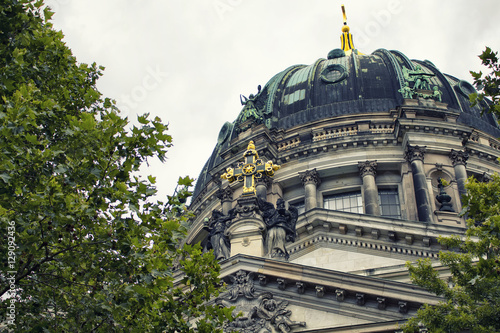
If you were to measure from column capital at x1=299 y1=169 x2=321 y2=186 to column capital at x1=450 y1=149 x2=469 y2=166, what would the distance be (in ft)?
22.6

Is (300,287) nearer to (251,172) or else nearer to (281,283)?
(281,283)

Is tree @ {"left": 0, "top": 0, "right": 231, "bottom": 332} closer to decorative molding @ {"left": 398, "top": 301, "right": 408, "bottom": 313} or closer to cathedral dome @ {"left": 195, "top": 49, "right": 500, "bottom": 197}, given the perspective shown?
decorative molding @ {"left": 398, "top": 301, "right": 408, "bottom": 313}

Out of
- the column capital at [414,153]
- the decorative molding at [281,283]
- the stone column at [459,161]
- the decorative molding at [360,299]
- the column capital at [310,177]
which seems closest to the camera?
the decorative molding at [360,299]

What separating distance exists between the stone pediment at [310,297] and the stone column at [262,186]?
17.6 metres

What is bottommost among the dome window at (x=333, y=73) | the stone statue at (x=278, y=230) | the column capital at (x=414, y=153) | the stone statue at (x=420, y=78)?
the stone statue at (x=278, y=230)

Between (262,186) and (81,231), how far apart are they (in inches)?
916

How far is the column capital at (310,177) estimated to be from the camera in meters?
34.8

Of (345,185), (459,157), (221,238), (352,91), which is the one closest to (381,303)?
(221,238)

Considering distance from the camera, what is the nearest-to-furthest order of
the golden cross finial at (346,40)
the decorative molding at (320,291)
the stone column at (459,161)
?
the decorative molding at (320,291) → the stone column at (459,161) → the golden cross finial at (346,40)

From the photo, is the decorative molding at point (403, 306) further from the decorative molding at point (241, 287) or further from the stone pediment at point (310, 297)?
the decorative molding at point (241, 287)

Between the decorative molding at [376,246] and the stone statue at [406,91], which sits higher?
the stone statue at [406,91]

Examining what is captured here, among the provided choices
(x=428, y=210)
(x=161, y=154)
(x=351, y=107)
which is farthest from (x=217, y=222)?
(x=351, y=107)

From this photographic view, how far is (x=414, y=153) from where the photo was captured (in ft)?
111

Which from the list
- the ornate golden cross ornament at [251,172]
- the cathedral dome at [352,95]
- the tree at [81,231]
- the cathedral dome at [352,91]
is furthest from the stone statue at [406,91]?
the tree at [81,231]
